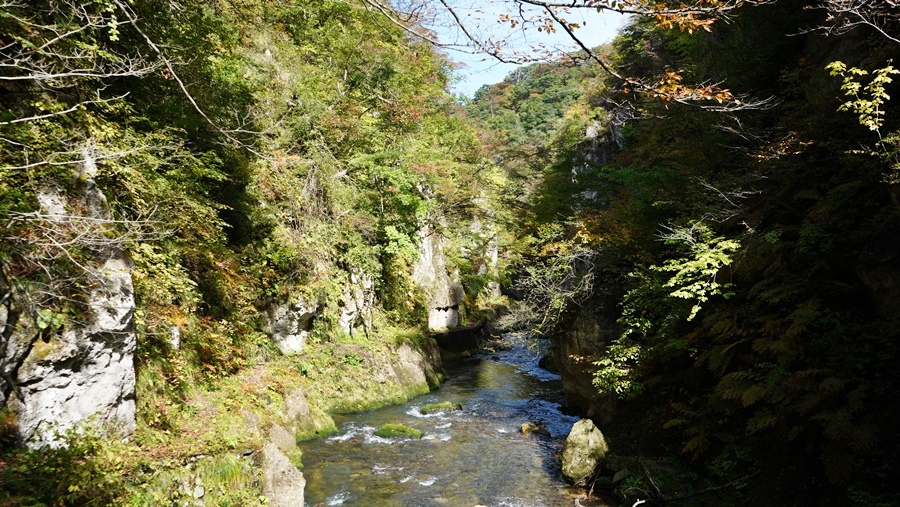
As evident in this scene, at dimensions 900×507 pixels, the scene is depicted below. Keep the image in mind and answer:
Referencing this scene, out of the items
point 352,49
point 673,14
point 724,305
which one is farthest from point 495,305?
point 673,14

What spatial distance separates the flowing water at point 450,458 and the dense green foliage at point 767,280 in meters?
2.05

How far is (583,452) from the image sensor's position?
9.32 metres

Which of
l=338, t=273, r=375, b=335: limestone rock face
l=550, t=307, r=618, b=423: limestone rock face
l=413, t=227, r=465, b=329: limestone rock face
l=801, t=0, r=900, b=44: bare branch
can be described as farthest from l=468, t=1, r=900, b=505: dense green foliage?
l=413, t=227, r=465, b=329: limestone rock face

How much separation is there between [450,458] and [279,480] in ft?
14.2

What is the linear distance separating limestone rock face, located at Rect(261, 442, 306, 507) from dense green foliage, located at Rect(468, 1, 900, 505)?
5905mm

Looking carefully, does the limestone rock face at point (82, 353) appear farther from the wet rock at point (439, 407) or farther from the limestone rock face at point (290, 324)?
the wet rock at point (439, 407)

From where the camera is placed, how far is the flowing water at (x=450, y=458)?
873 cm

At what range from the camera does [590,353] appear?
38.7ft

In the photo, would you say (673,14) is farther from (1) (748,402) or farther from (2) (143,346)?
(2) (143,346)

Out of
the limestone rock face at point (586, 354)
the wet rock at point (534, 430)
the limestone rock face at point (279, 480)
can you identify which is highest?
the limestone rock face at point (586, 354)

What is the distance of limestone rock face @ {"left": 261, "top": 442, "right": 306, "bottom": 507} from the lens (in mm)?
7219

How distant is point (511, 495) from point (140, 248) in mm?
7996

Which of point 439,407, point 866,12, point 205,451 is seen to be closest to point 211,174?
point 205,451

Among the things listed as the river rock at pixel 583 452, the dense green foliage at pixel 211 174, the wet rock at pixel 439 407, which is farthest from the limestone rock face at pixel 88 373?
the wet rock at pixel 439 407
